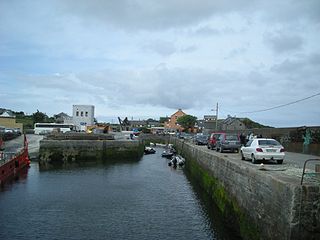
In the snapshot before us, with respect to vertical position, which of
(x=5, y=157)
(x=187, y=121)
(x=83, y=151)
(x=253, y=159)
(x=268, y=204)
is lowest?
(x=83, y=151)

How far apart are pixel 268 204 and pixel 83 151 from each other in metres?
43.1

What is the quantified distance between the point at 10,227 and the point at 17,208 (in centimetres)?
397

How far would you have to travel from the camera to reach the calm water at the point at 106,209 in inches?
681

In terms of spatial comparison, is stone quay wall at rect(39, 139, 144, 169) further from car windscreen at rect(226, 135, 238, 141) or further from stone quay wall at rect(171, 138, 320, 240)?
stone quay wall at rect(171, 138, 320, 240)

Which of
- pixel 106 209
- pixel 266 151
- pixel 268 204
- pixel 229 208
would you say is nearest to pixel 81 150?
pixel 106 209

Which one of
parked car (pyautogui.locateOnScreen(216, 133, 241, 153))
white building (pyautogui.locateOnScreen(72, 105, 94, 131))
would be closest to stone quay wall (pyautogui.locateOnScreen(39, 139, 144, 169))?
parked car (pyautogui.locateOnScreen(216, 133, 241, 153))

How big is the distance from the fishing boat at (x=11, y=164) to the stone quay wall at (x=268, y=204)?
2014 cm

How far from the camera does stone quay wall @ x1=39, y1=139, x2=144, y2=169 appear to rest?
4994 cm

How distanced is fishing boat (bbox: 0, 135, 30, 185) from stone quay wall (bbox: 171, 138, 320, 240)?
2014 centimetres

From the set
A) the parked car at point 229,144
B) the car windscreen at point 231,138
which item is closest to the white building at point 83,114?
the car windscreen at point 231,138

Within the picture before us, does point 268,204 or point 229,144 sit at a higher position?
point 229,144

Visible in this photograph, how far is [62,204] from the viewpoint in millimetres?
Result: 22953

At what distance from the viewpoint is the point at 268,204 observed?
11781 millimetres

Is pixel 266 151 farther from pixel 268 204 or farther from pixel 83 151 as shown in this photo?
pixel 83 151
